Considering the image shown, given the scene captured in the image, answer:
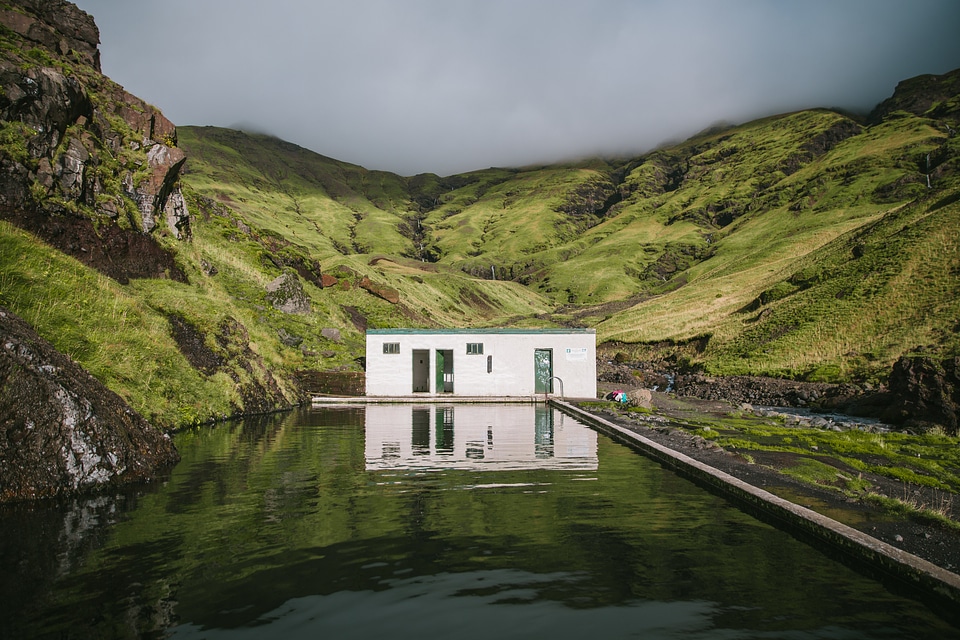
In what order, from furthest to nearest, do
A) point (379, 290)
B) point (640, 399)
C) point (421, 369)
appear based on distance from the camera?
point (379, 290) < point (421, 369) < point (640, 399)

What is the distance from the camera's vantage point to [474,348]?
4003 centimetres

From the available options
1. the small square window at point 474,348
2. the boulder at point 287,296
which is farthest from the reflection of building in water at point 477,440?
the boulder at point 287,296

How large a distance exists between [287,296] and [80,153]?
1947 cm

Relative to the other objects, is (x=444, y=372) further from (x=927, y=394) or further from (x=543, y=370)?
Result: (x=927, y=394)

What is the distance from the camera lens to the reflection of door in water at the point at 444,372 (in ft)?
135

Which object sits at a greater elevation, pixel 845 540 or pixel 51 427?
pixel 51 427

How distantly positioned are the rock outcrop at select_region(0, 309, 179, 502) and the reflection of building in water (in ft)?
19.0

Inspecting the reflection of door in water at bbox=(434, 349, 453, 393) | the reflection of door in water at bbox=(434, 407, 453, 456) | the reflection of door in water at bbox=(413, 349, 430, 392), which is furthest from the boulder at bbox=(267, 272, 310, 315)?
the reflection of door in water at bbox=(434, 407, 453, 456)

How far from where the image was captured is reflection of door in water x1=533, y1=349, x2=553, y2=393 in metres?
39.8

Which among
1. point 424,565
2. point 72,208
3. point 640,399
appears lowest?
point 424,565

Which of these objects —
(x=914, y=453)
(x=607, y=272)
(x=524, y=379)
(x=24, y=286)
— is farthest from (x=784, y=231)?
(x=24, y=286)

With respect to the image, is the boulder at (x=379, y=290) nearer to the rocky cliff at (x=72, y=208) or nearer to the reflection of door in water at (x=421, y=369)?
the reflection of door in water at (x=421, y=369)

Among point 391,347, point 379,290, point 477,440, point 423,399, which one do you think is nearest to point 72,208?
point 391,347

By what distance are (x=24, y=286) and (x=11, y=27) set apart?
25030 mm
